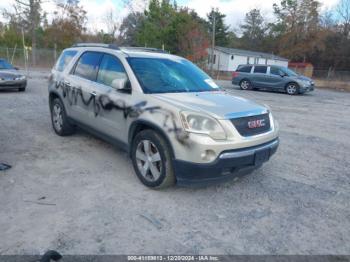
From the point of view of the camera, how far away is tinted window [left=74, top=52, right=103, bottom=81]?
193 inches

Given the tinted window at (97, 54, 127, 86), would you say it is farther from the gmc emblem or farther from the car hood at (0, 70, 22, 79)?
the car hood at (0, 70, 22, 79)

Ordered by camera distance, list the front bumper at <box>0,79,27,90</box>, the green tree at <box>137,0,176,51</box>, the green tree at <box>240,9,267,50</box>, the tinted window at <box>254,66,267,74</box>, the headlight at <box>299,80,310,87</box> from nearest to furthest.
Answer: the front bumper at <box>0,79,27,90</box>
the headlight at <box>299,80,310,87</box>
the tinted window at <box>254,66,267,74</box>
the green tree at <box>137,0,176,51</box>
the green tree at <box>240,9,267,50</box>

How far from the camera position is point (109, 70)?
4.59 meters

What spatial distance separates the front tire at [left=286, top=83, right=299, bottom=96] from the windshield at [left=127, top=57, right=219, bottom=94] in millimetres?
13890

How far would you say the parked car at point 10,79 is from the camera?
1166 centimetres

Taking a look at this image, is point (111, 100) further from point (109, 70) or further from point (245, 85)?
point (245, 85)

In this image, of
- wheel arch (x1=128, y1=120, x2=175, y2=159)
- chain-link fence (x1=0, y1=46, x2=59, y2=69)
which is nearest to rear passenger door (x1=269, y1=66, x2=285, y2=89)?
wheel arch (x1=128, y1=120, x2=175, y2=159)

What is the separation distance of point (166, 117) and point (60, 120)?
3351 millimetres

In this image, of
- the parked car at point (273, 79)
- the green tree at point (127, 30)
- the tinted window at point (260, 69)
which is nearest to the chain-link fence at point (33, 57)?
the green tree at point (127, 30)

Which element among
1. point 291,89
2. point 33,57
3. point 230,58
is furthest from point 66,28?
point 291,89

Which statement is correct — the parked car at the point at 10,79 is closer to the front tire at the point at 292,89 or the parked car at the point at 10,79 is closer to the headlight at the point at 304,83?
the front tire at the point at 292,89

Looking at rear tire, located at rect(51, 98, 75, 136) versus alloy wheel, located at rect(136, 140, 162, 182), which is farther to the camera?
rear tire, located at rect(51, 98, 75, 136)

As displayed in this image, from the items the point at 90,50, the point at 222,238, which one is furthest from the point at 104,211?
the point at 90,50

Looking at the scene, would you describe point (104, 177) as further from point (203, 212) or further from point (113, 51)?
point (113, 51)
